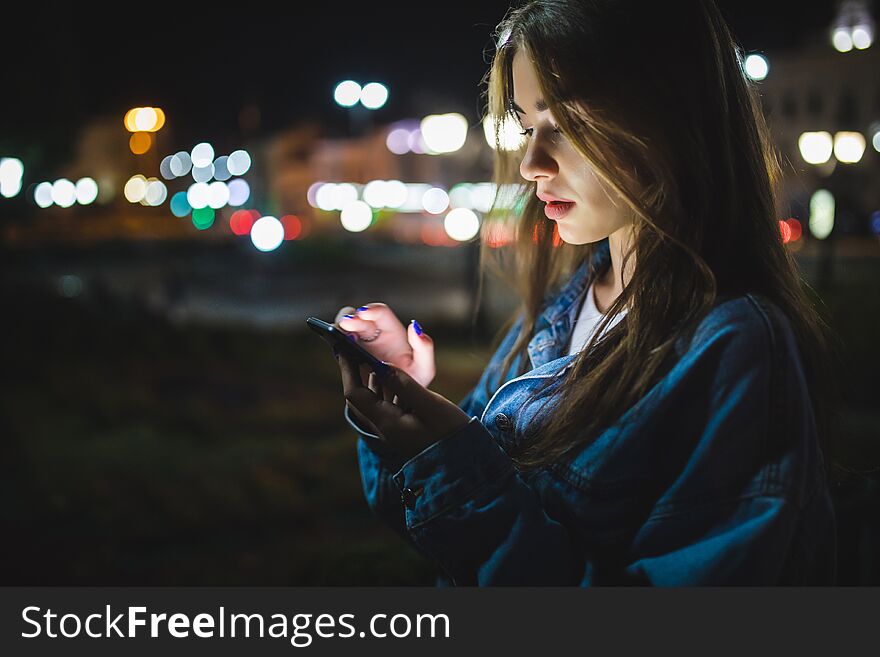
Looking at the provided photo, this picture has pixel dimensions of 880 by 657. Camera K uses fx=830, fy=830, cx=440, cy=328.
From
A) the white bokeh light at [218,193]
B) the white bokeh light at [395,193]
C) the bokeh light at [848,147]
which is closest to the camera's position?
the bokeh light at [848,147]

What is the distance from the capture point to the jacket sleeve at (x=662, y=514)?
1.36m

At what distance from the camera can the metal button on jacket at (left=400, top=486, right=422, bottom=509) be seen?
5.22 ft

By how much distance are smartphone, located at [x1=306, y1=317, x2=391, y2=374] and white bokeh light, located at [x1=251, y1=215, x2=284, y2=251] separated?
722 inches

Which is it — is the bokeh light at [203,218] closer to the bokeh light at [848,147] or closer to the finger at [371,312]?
the bokeh light at [848,147]

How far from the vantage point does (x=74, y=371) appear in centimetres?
994

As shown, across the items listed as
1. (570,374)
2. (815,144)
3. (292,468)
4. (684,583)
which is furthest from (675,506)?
(815,144)

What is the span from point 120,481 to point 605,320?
18.3 ft

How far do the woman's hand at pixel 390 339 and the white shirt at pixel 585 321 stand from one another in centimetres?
34

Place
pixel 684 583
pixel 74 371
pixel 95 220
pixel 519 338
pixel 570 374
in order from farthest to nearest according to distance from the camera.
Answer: pixel 95 220, pixel 74 371, pixel 519 338, pixel 570 374, pixel 684 583

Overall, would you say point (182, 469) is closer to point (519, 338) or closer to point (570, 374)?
point (519, 338)

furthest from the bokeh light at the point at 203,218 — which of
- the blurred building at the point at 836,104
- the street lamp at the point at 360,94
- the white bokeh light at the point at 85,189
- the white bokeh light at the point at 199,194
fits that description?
the street lamp at the point at 360,94

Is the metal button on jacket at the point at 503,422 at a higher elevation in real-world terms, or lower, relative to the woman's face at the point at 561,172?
lower

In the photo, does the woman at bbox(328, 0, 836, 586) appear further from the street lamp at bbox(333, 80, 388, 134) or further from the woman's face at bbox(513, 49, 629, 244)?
the street lamp at bbox(333, 80, 388, 134)

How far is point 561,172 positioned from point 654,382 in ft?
1.57
